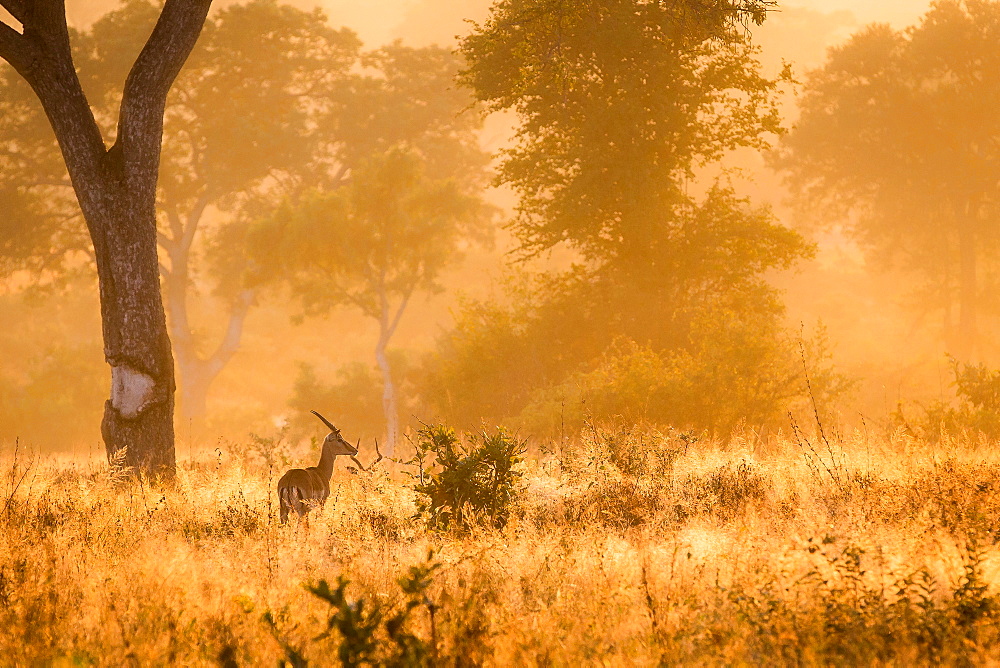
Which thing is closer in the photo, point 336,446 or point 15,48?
point 336,446

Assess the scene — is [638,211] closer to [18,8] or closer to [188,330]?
[18,8]

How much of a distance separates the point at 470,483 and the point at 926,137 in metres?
26.6

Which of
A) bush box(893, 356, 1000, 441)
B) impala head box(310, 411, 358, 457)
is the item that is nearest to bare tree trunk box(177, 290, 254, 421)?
impala head box(310, 411, 358, 457)

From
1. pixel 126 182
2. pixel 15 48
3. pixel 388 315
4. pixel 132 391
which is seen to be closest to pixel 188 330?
pixel 388 315

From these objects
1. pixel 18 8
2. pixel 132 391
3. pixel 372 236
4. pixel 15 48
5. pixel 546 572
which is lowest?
pixel 546 572

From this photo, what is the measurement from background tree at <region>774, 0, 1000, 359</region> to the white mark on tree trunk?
26.3 meters

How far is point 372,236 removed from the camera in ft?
83.7

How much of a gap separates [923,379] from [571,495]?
76.3 feet

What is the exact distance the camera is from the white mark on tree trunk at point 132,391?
394 inches

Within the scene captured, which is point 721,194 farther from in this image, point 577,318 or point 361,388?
point 361,388

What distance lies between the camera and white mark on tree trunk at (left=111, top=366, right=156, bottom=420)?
32.8 ft

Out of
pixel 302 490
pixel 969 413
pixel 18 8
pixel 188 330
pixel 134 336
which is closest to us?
pixel 302 490

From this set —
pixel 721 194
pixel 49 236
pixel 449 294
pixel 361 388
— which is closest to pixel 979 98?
pixel 721 194

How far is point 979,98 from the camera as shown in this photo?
2669 centimetres
